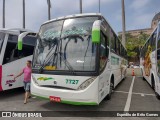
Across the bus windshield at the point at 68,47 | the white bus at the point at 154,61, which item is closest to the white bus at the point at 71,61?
the bus windshield at the point at 68,47

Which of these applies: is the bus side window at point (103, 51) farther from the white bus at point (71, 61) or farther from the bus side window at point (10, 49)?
the bus side window at point (10, 49)

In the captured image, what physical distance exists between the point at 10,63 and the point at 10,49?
610 millimetres

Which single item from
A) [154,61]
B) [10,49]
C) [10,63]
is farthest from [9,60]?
[154,61]

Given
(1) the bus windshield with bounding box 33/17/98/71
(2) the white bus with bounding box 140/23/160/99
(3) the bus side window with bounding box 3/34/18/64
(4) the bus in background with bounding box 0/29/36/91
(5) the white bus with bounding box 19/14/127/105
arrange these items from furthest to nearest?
(3) the bus side window with bounding box 3/34/18/64 < (4) the bus in background with bounding box 0/29/36/91 < (2) the white bus with bounding box 140/23/160/99 < (1) the bus windshield with bounding box 33/17/98/71 < (5) the white bus with bounding box 19/14/127/105

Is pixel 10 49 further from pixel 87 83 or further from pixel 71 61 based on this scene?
pixel 87 83

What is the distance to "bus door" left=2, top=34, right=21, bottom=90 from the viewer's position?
820 centimetres

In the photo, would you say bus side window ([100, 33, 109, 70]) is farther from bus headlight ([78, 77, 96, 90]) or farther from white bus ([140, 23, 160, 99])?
white bus ([140, 23, 160, 99])

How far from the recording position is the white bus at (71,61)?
18.6 feet

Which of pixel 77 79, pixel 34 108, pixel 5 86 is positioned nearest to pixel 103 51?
pixel 77 79

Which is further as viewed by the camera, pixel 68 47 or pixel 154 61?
pixel 154 61

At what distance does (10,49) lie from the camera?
855cm

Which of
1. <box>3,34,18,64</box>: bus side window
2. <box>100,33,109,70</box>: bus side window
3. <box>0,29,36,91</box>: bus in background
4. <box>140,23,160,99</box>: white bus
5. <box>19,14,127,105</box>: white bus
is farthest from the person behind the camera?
<box>3,34,18,64</box>: bus side window

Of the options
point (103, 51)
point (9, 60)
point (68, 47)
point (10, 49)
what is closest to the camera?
point (68, 47)

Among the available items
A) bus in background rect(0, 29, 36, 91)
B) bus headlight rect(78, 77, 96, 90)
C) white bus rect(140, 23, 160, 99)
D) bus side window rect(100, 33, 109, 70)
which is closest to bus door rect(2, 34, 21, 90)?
bus in background rect(0, 29, 36, 91)
